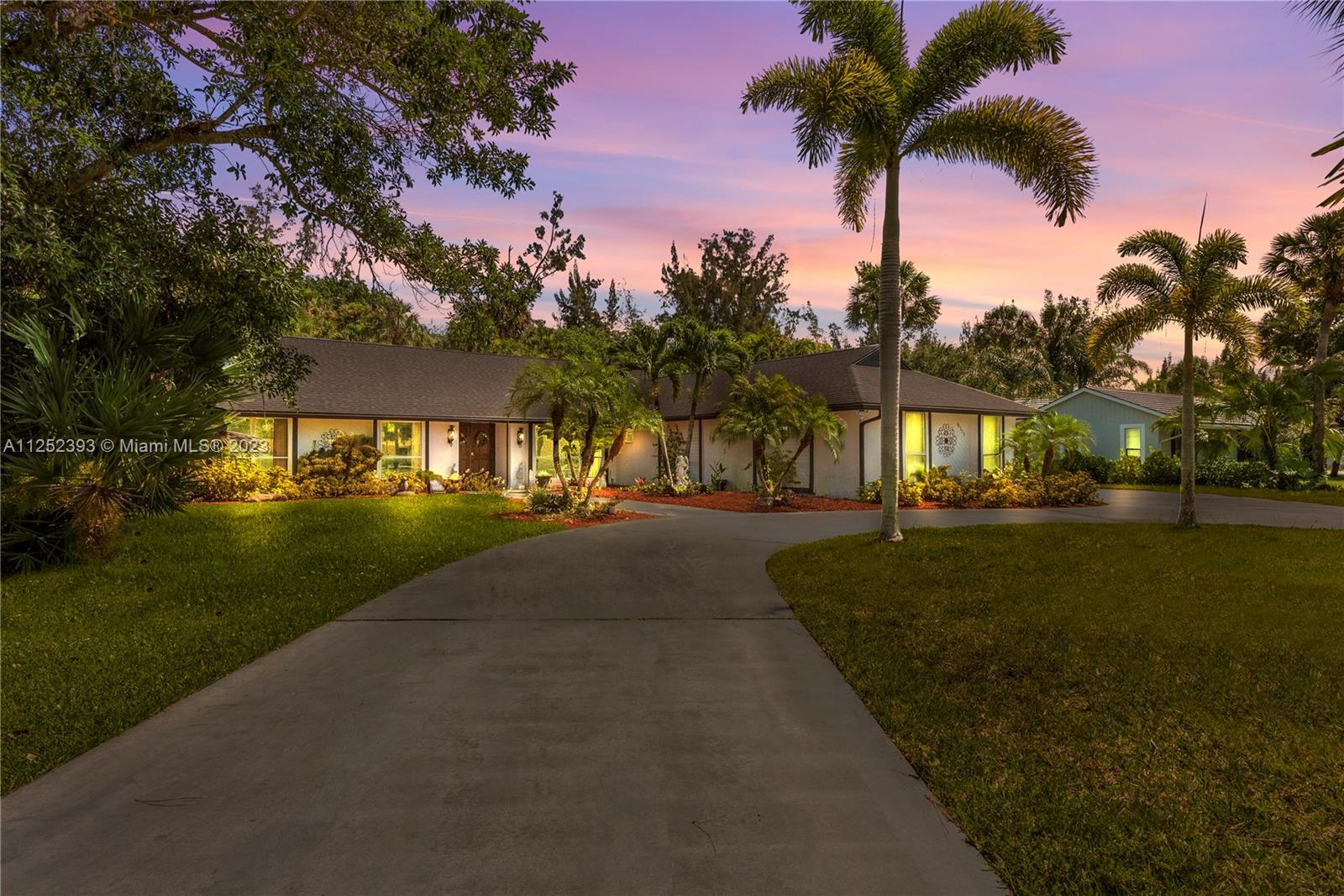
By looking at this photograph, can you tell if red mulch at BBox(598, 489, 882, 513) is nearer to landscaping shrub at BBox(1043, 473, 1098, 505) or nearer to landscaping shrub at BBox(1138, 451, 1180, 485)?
landscaping shrub at BBox(1043, 473, 1098, 505)

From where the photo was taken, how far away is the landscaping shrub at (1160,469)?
1039 inches

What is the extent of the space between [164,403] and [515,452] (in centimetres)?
1770

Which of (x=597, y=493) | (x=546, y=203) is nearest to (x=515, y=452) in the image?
(x=597, y=493)

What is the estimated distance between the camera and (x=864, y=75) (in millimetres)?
Result: 10516

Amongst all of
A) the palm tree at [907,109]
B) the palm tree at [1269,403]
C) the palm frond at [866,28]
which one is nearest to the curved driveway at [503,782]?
the palm tree at [907,109]

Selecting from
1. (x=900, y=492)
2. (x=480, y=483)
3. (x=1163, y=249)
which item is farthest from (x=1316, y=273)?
(x=480, y=483)

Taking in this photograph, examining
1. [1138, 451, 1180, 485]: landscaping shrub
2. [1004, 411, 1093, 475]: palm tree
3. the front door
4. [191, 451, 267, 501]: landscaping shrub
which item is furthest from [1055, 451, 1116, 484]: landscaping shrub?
[191, 451, 267, 501]: landscaping shrub

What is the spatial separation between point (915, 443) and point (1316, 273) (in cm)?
1807

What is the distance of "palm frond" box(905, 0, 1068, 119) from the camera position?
1048cm

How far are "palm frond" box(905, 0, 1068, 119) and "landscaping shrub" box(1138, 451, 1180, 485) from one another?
2179 centimetres

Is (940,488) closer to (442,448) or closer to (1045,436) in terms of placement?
(1045,436)

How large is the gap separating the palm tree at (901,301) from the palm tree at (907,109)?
1800 centimetres

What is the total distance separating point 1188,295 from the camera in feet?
Result: 43.2

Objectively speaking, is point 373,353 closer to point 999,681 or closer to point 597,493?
point 597,493
